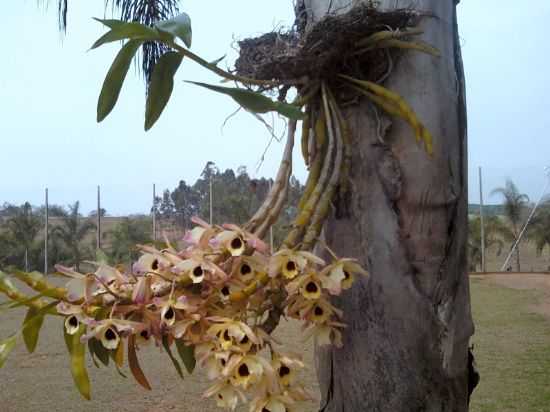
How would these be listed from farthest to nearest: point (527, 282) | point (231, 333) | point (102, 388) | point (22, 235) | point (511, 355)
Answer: point (22, 235)
point (527, 282)
point (511, 355)
point (102, 388)
point (231, 333)

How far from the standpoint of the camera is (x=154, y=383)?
11.3ft

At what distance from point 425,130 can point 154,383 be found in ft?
10.7

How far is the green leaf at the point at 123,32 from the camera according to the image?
397 mm

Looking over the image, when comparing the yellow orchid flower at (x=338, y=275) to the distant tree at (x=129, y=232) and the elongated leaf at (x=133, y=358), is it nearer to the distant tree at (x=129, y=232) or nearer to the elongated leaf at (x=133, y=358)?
the elongated leaf at (x=133, y=358)

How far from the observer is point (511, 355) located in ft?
12.9

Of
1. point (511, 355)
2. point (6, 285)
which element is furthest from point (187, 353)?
point (511, 355)

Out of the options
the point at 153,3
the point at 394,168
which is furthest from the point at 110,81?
the point at 153,3

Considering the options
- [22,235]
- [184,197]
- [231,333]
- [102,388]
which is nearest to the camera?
[231,333]

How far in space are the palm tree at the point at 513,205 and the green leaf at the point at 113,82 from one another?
11022 millimetres

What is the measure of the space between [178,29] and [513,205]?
1108 centimetres

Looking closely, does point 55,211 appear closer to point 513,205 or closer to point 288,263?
point 513,205

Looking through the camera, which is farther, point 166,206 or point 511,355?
point 166,206

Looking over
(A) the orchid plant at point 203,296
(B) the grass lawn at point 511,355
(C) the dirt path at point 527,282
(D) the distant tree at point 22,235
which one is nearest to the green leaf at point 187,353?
(A) the orchid plant at point 203,296

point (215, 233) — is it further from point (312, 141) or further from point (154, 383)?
point (154, 383)
